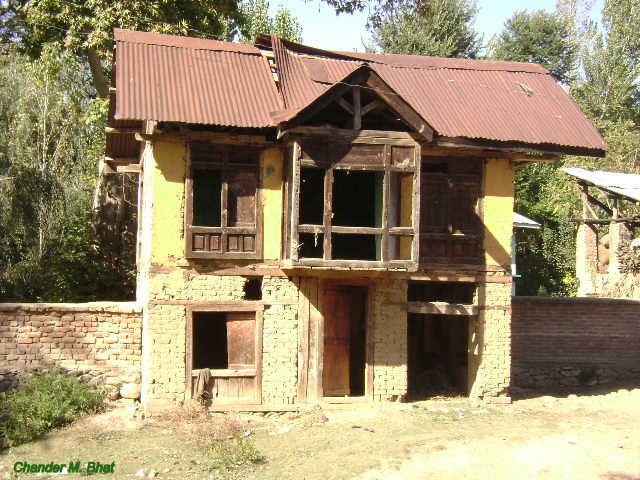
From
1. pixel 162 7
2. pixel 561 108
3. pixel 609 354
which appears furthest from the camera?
pixel 162 7

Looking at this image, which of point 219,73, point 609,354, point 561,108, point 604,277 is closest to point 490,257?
point 561,108

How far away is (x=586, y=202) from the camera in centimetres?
2934

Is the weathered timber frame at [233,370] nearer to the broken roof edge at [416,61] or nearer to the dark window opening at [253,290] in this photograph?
the dark window opening at [253,290]

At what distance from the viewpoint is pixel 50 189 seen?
19906mm

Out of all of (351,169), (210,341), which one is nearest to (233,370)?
(210,341)

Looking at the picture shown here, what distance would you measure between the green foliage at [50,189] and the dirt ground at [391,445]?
22.2 ft

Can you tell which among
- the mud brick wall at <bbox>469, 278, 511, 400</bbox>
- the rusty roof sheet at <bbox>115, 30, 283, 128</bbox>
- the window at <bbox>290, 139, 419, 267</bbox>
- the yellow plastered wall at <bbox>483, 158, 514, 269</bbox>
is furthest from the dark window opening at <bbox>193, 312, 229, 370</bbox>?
the yellow plastered wall at <bbox>483, 158, 514, 269</bbox>

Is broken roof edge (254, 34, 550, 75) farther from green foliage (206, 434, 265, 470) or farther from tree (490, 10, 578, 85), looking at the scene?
tree (490, 10, 578, 85)

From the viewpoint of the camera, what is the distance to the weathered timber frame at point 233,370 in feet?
47.2

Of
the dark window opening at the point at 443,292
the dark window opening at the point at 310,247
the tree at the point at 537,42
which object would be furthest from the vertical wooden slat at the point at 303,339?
the tree at the point at 537,42

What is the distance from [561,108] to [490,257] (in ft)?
12.7

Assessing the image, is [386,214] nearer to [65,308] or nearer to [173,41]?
[173,41]

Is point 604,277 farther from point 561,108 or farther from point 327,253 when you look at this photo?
point 327,253

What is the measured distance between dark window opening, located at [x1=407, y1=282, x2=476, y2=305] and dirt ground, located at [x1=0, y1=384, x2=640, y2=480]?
94.9 inches
